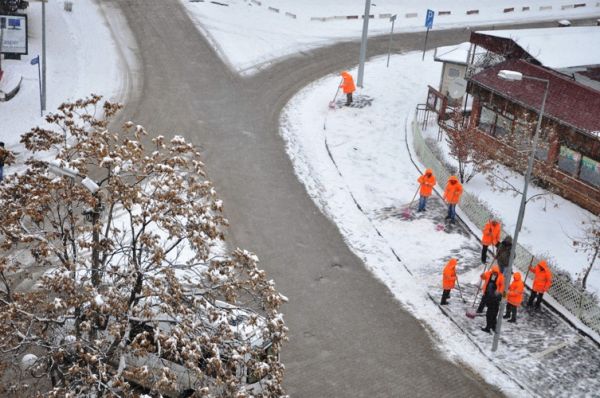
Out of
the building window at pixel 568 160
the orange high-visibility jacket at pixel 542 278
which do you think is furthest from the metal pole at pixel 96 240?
the building window at pixel 568 160

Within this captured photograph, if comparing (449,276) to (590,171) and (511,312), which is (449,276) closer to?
(511,312)

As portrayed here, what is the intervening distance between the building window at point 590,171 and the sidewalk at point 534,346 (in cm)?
616

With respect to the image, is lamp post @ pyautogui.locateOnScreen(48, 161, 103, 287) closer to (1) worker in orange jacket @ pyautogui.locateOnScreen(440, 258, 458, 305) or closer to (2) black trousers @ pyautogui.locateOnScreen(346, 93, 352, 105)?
(1) worker in orange jacket @ pyautogui.locateOnScreen(440, 258, 458, 305)

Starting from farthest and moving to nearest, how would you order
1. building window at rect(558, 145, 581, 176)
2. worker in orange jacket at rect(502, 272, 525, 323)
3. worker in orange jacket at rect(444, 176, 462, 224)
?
1. building window at rect(558, 145, 581, 176)
2. worker in orange jacket at rect(444, 176, 462, 224)
3. worker in orange jacket at rect(502, 272, 525, 323)

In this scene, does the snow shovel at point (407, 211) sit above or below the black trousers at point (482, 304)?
above

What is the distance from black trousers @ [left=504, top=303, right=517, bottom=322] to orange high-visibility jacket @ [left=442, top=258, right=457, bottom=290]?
154cm

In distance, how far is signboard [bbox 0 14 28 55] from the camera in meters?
32.3

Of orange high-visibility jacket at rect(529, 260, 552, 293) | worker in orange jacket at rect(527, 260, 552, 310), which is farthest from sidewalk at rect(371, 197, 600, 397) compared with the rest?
orange high-visibility jacket at rect(529, 260, 552, 293)

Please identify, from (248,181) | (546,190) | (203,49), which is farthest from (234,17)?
(546,190)

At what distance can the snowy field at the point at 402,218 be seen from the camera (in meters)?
19.3

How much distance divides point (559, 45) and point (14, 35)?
22.7 metres

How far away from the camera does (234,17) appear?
4428 centimetres

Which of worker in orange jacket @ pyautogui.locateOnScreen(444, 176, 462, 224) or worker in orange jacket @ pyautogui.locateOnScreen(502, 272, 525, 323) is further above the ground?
worker in orange jacket @ pyautogui.locateOnScreen(444, 176, 462, 224)

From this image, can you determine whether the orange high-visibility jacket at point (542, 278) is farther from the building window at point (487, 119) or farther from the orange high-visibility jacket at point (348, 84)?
the orange high-visibility jacket at point (348, 84)
